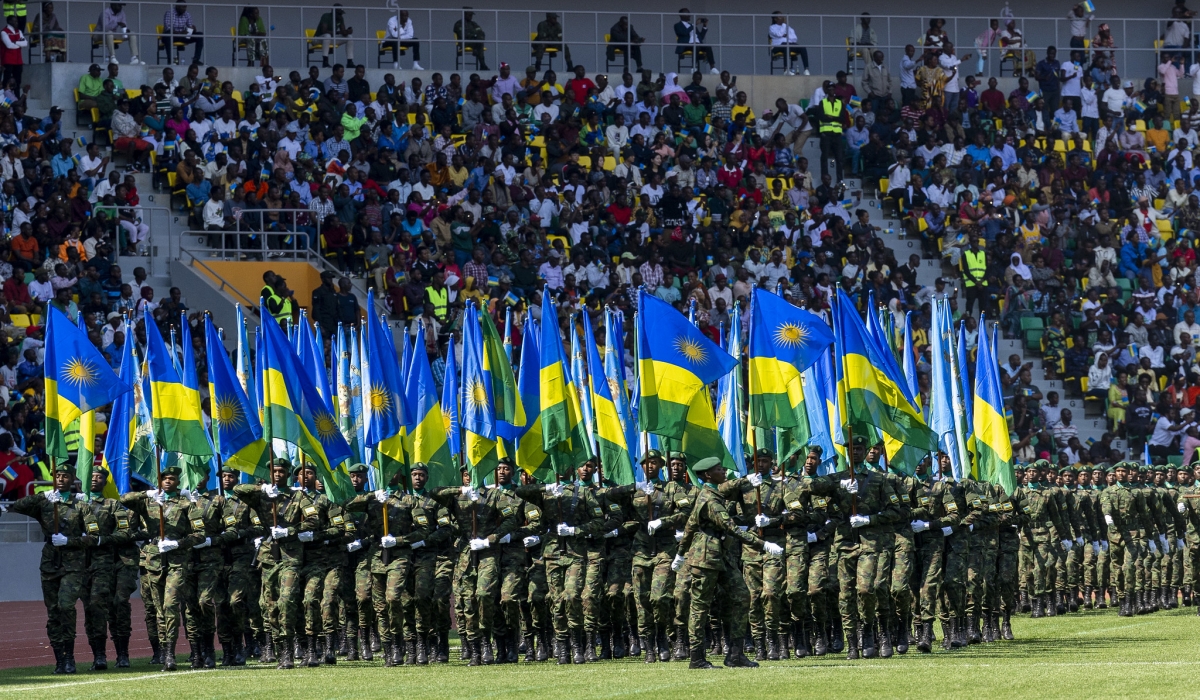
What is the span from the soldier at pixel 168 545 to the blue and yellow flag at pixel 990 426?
789 cm

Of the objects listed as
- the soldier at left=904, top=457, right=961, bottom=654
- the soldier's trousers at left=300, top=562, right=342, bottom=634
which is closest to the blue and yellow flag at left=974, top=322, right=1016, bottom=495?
the soldier at left=904, top=457, right=961, bottom=654

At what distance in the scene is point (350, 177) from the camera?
29688 mm

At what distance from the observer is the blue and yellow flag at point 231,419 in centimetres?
1791

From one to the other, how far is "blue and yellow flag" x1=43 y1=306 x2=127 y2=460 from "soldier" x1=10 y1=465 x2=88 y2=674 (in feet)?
2.69

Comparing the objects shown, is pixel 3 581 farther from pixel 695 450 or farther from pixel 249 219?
pixel 695 450

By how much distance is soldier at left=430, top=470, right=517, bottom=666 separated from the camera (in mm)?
16266

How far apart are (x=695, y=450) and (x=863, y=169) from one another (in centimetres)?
1867

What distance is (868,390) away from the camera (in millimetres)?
17469

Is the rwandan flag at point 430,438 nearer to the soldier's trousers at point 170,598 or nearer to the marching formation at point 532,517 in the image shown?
the marching formation at point 532,517

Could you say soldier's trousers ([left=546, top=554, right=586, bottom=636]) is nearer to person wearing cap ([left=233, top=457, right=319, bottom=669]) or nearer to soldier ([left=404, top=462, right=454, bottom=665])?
soldier ([left=404, top=462, right=454, bottom=665])

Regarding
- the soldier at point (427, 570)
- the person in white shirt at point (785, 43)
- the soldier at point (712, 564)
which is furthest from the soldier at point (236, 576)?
the person in white shirt at point (785, 43)

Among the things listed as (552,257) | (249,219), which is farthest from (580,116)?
(249,219)

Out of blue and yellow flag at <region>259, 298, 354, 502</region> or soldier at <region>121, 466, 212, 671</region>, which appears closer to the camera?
soldier at <region>121, 466, 212, 671</region>

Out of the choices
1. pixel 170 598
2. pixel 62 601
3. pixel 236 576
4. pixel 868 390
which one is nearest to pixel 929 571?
pixel 868 390
